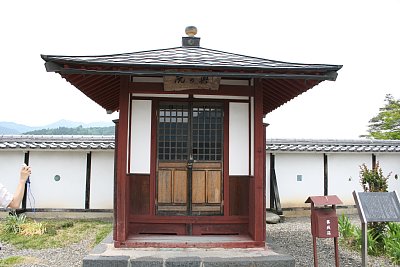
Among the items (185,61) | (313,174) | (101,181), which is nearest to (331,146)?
(313,174)

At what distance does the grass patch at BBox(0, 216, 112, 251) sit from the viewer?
30.0 feet

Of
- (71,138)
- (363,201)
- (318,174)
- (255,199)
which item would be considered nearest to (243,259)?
(255,199)

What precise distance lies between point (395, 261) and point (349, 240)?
160 cm

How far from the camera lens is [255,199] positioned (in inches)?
269

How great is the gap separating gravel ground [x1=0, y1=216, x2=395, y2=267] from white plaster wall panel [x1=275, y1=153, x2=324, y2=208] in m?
3.59

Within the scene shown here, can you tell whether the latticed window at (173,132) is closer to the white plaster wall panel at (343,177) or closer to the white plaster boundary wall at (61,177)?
the white plaster boundary wall at (61,177)

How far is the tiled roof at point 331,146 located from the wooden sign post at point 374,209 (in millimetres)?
6798

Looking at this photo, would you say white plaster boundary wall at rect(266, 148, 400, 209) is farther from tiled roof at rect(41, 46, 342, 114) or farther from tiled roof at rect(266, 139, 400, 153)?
tiled roof at rect(41, 46, 342, 114)

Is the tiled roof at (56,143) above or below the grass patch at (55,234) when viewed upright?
above

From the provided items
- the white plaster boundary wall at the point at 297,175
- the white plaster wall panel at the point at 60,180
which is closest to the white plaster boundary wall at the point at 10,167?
the white plaster wall panel at the point at 60,180

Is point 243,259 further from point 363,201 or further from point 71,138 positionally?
point 71,138

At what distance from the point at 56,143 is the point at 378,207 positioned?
10.6 m

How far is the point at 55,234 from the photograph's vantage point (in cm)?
1009

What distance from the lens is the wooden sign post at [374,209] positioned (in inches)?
261
